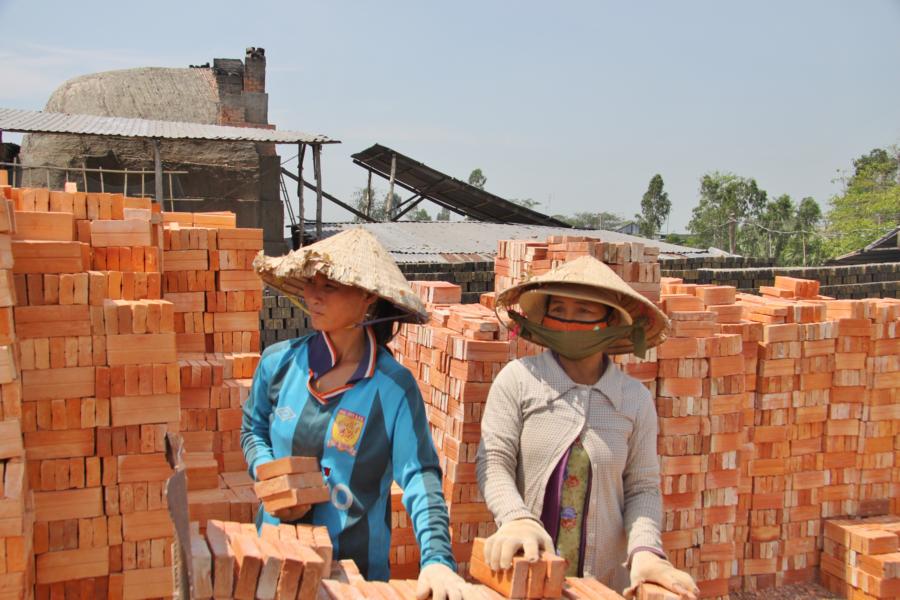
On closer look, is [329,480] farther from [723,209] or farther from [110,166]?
[723,209]

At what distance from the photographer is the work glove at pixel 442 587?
2.22m

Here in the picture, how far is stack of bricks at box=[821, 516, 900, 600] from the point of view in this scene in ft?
20.6

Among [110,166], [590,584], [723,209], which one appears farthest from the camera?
[723,209]

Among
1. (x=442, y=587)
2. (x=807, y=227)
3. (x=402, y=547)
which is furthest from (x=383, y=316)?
(x=807, y=227)

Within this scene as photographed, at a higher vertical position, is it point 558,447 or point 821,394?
point 558,447

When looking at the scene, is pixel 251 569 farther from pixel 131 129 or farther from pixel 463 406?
pixel 131 129

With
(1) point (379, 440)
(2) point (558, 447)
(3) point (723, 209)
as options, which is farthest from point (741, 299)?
(3) point (723, 209)

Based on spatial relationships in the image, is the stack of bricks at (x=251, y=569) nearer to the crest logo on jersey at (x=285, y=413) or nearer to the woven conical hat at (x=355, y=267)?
the crest logo on jersey at (x=285, y=413)

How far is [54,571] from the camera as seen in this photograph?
3727 millimetres

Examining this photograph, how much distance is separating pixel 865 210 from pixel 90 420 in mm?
35837

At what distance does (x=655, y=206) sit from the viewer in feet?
159

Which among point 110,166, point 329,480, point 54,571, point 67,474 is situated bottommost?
Result: point 54,571

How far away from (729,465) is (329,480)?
3969 millimetres

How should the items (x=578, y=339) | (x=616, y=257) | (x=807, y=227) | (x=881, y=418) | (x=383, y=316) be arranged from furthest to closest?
(x=807, y=227), (x=881, y=418), (x=616, y=257), (x=578, y=339), (x=383, y=316)
